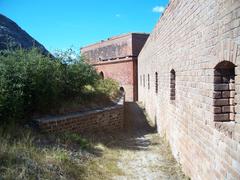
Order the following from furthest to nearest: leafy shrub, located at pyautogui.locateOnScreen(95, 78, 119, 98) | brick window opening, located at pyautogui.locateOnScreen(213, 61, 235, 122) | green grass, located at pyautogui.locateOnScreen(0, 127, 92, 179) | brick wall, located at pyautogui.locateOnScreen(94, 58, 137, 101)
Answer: brick wall, located at pyautogui.locateOnScreen(94, 58, 137, 101) < leafy shrub, located at pyautogui.locateOnScreen(95, 78, 119, 98) < green grass, located at pyautogui.locateOnScreen(0, 127, 92, 179) < brick window opening, located at pyautogui.locateOnScreen(213, 61, 235, 122)

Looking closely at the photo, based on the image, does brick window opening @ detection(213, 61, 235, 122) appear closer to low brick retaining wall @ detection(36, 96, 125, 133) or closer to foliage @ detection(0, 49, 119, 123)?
low brick retaining wall @ detection(36, 96, 125, 133)

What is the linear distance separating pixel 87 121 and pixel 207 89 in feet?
16.7

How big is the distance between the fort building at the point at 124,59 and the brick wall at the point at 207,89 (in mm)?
17145

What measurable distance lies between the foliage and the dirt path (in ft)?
6.55

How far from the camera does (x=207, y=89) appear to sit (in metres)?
3.96

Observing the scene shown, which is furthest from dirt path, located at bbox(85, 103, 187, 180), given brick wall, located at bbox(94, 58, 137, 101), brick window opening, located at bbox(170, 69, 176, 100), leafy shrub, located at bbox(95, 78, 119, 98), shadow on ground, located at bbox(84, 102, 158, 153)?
brick wall, located at bbox(94, 58, 137, 101)

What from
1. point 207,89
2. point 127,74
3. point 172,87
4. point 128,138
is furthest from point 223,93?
point 127,74

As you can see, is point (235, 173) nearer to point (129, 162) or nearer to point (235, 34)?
point (235, 34)

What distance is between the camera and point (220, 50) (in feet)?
11.2

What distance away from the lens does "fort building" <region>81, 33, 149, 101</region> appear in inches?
942

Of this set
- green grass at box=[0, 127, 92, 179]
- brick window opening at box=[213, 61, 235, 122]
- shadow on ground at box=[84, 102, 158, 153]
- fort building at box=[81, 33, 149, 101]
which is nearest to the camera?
brick window opening at box=[213, 61, 235, 122]

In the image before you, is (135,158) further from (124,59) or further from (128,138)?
(124,59)

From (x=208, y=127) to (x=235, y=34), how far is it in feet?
5.03

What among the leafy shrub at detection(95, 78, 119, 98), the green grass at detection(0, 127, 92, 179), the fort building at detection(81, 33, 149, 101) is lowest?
the green grass at detection(0, 127, 92, 179)
